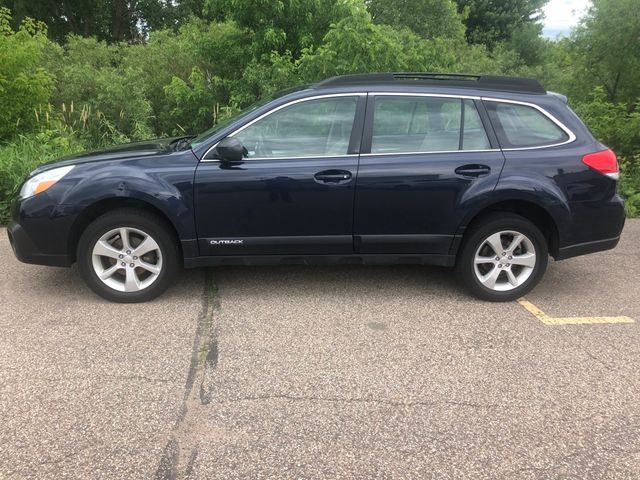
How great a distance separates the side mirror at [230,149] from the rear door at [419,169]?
920 millimetres

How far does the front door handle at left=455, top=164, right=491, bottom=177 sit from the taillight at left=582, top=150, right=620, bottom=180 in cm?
78

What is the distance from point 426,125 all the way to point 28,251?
3.22 metres

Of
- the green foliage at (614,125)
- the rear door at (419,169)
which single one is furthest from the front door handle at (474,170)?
the green foliage at (614,125)

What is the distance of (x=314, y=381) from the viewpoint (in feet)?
10.7

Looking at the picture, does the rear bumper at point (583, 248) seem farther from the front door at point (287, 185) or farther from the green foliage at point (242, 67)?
the green foliage at point (242, 67)

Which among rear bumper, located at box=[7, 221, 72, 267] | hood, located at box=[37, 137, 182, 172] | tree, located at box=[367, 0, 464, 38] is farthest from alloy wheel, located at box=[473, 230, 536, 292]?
tree, located at box=[367, 0, 464, 38]

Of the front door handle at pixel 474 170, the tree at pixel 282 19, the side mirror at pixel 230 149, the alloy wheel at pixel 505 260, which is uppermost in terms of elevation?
the tree at pixel 282 19

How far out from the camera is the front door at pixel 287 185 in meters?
4.13

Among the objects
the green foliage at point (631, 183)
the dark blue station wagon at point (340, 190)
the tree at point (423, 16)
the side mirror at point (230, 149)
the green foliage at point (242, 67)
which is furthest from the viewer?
the tree at point (423, 16)

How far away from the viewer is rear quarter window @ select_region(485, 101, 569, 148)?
169 inches

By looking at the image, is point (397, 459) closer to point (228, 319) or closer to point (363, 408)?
point (363, 408)

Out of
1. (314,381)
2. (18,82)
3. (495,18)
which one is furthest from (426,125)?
(495,18)

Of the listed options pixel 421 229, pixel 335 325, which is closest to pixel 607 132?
pixel 421 229

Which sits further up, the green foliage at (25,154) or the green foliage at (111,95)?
the green foliage at (111,95)
